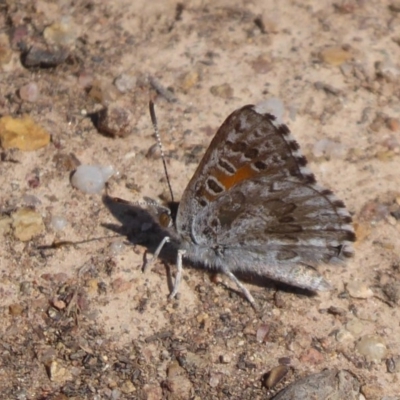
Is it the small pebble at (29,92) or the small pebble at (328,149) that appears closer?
the small pebble at (328,149)

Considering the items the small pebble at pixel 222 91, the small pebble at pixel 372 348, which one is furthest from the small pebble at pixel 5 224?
the small pebble at pixel 372 348

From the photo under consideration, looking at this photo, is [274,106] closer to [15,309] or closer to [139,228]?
[139,228]

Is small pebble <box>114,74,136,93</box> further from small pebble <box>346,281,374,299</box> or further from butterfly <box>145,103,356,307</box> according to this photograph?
small pebble <box>346,281,374,299</box>

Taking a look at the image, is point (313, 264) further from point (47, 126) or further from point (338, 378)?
point (47, 126)

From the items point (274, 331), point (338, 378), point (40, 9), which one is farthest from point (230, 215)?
point (40, 9)

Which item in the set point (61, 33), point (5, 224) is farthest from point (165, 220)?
point (61, 33)

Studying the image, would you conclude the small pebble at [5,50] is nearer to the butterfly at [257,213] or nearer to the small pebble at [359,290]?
the butterfly at [257,213]

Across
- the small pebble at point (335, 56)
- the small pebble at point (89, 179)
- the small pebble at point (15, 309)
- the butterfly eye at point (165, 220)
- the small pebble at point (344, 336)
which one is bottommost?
the small pebble at point (344, 336)
